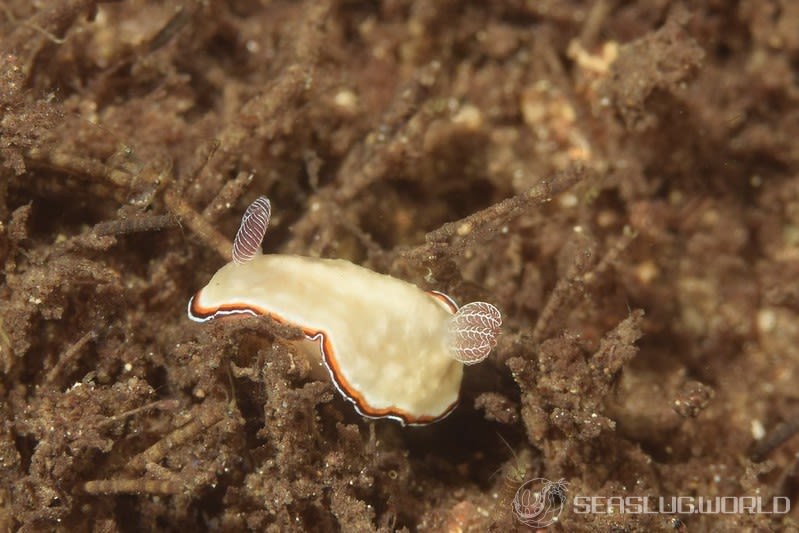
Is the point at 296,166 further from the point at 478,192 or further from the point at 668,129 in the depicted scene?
the point at 668,129

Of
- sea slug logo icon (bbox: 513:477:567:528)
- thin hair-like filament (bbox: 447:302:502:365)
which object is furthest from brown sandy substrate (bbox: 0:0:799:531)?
thin hair-like filament (bbox: 447:302:502:365)

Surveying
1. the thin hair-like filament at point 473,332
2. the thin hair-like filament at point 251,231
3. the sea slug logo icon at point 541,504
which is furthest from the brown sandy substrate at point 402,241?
the thin hair-like filament at point 251,231

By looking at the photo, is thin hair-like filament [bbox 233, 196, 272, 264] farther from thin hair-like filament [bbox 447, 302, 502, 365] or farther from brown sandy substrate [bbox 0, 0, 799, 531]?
thin hair-like filament [bbox 447, 302, 502, 365]

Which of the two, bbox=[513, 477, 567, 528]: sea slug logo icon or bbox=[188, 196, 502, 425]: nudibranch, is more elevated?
bbox=[188, 196, 502, 425]: nudibranch

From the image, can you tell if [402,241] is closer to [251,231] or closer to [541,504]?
[251,231]

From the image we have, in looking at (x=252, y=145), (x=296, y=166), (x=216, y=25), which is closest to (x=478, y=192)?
(x=296, y=166)

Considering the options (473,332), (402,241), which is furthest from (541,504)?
(402,241)
